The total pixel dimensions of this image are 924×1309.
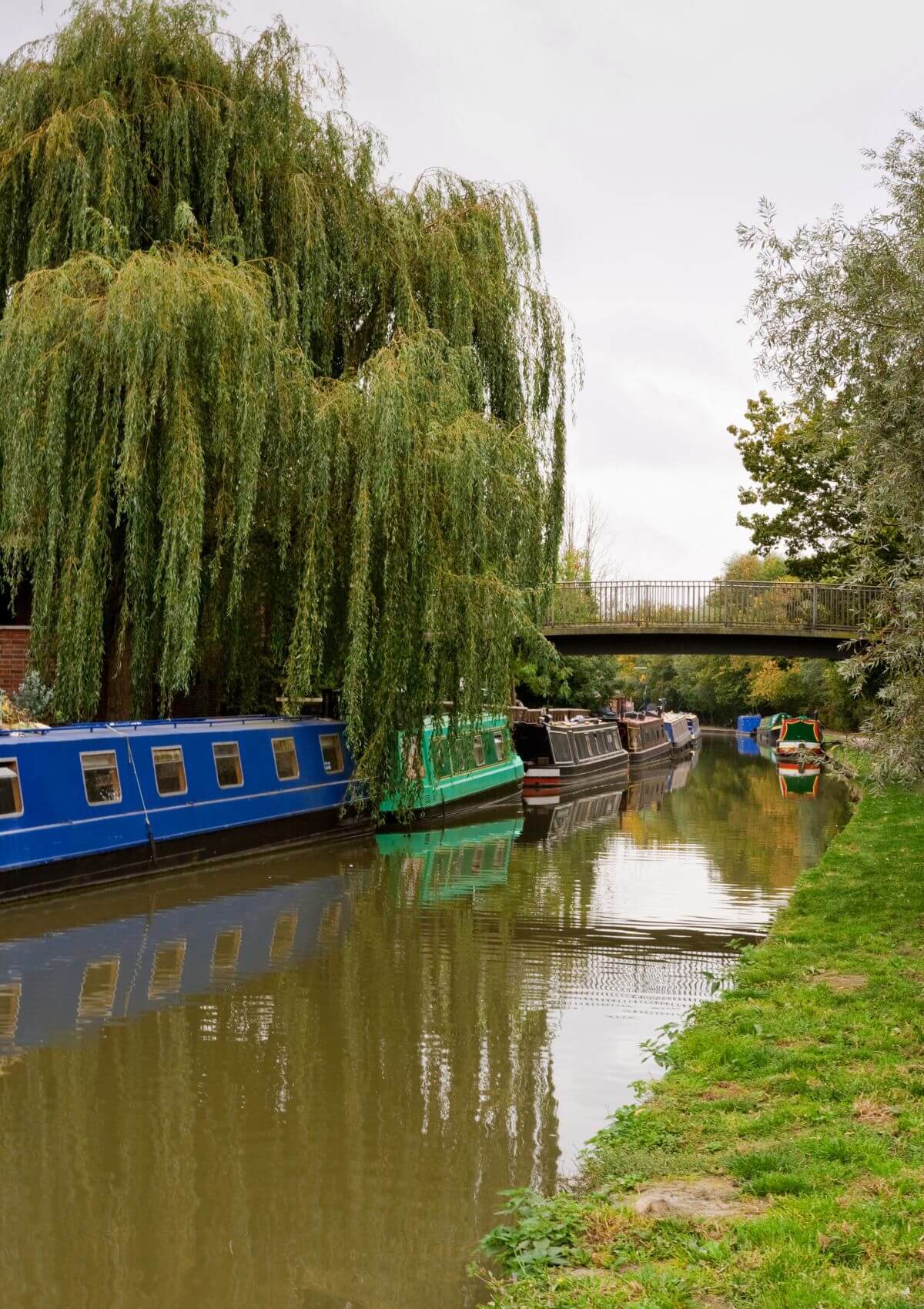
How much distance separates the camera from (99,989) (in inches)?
336

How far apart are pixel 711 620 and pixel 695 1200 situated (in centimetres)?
2812

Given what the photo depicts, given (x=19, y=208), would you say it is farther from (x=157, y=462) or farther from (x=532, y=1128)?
(x=532, y=1128)

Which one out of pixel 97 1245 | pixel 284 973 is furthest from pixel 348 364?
pixel 97 1245

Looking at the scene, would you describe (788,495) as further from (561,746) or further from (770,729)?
(770,729)

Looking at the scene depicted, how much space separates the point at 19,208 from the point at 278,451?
13.8 ft

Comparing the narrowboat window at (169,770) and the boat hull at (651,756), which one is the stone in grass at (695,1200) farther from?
the boat hull at (651,756)

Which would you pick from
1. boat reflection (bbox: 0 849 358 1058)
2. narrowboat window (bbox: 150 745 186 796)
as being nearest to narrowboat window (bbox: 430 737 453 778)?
boat reflection (bbox: 0 849 358 1058)

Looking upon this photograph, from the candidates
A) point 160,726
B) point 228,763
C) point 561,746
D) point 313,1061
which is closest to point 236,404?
point 160,726

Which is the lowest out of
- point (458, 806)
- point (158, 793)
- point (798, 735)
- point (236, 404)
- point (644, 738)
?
point (458, 806)

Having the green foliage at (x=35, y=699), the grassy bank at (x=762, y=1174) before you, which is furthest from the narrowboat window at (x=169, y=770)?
the grassy bank at (x=762, y=1174)

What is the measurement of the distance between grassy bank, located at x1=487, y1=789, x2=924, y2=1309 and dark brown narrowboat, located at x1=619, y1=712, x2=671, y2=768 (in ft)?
93.3

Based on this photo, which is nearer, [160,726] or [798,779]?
[160,726]

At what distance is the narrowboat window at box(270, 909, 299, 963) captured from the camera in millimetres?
9719

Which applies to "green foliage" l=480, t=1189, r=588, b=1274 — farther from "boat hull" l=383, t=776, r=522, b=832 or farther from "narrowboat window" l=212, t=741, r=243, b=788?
"boat hull" l=383, t=776, r=522, b=832
